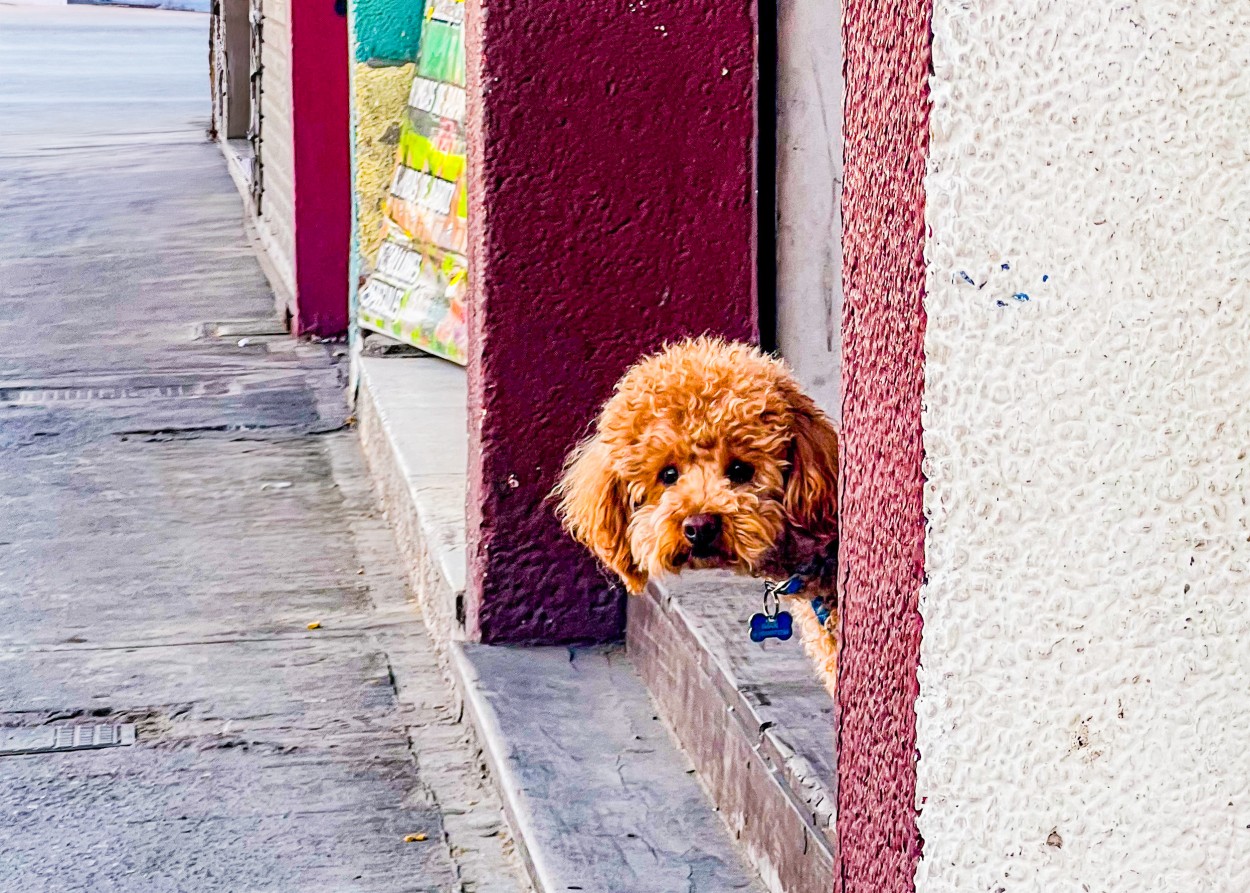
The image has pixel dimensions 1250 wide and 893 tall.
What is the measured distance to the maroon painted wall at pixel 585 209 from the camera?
3.89m

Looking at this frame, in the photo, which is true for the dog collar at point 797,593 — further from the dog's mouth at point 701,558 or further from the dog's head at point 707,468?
the dog's mouth at point 701,558

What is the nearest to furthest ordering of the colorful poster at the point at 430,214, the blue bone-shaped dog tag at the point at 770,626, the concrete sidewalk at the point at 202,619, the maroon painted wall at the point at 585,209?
the blue bone-shaped dog tag at the point at 770,626, the concrete sidewalk at the point at 202,619, the maroon painted wall at the point at 585,209, the colorful poster at the point at 430,214

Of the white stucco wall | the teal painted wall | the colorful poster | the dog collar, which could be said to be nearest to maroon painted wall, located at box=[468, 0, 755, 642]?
the dog collar

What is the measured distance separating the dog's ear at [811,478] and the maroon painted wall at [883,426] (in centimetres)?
86

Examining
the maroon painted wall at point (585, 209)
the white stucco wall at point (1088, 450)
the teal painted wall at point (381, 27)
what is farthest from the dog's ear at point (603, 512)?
the teal painted wall at point (381, 27)

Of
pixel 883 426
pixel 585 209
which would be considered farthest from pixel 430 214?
pixel 883 426

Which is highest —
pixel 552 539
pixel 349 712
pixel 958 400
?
pixel 958 400

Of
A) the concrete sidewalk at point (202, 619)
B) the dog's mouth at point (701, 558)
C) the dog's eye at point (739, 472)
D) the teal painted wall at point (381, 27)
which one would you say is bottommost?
the concrete sidewalk at point (202, 619)

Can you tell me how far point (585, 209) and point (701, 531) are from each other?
4.16 ft

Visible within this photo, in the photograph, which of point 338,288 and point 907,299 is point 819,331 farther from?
point 338,288

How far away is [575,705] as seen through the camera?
157 inches

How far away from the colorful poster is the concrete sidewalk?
551 mm

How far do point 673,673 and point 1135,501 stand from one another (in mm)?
2102

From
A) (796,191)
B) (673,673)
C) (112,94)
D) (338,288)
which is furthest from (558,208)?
(112,94)
